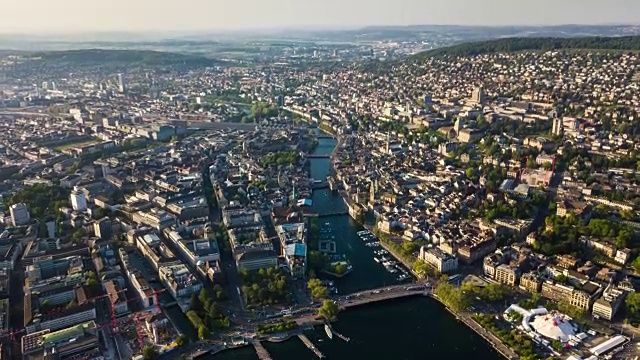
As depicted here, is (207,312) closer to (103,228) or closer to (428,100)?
(103,228)

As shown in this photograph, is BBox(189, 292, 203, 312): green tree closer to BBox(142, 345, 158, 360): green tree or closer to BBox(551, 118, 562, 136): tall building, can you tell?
BBox(142, 345, 158, 360): green tree

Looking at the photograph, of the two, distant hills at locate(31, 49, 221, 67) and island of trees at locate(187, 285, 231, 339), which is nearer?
island of trees at locate(187, 285, 231, 339)

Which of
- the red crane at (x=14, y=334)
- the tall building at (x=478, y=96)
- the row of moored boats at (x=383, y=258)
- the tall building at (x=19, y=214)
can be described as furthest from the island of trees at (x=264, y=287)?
the tall building at (x=478, y=96)

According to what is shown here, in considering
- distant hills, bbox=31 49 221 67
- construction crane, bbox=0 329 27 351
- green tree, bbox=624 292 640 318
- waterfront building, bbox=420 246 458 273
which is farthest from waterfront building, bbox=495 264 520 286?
distant hills, bbox=31 49 221 67

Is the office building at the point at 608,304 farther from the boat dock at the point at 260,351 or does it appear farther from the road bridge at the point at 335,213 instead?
the road bridge at the point at 335,213

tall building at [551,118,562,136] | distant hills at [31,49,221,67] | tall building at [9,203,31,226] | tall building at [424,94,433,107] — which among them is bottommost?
tall building at [9,203,31,226]

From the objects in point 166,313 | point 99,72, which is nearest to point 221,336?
point 166,313

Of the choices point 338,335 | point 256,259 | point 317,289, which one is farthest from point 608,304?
point 256,259

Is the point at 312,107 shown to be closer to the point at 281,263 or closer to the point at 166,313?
the point at 281,263
